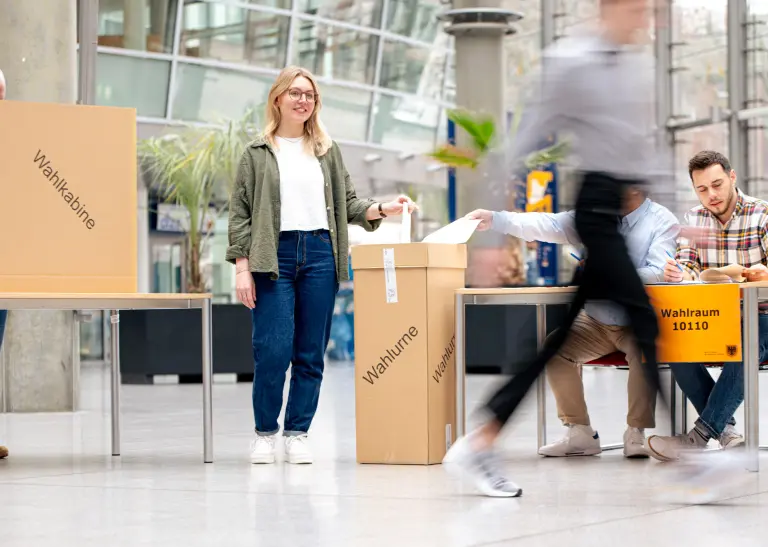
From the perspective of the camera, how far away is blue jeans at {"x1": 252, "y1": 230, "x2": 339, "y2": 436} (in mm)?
4473

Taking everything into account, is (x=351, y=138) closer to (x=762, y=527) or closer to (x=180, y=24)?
(x=180, y=24)

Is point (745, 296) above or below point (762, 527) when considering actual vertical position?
above

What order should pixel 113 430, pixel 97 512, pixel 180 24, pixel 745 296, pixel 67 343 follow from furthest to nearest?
pixel 180 24, pixel 67 343, pixel 113 430, pixel 745 296, pixel 97 512

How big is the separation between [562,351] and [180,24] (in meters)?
15.0

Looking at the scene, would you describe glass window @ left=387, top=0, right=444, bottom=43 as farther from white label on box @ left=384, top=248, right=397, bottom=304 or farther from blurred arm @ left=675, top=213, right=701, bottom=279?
white label on box @ left=384, top=248, right=397, bottom=304

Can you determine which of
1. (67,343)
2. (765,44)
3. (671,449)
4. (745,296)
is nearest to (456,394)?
(671,449)

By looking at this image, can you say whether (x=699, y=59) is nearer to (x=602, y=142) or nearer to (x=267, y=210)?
(x=267, y=210)

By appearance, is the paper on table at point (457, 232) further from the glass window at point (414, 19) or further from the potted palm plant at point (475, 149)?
the glass window at point (414, 19)

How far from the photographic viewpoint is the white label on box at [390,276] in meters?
4.42

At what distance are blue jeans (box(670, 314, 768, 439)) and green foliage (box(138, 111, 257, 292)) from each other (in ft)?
28.9

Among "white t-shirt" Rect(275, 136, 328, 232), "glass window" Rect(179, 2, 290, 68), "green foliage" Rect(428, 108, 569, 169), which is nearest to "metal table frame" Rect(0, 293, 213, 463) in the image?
"white t-shirt" Rect(275, 136, 328, 232)

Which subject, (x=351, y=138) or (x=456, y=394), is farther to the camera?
(x=351, y=138)

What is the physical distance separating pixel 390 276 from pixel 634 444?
1144 mm

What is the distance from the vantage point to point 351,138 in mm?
19703
